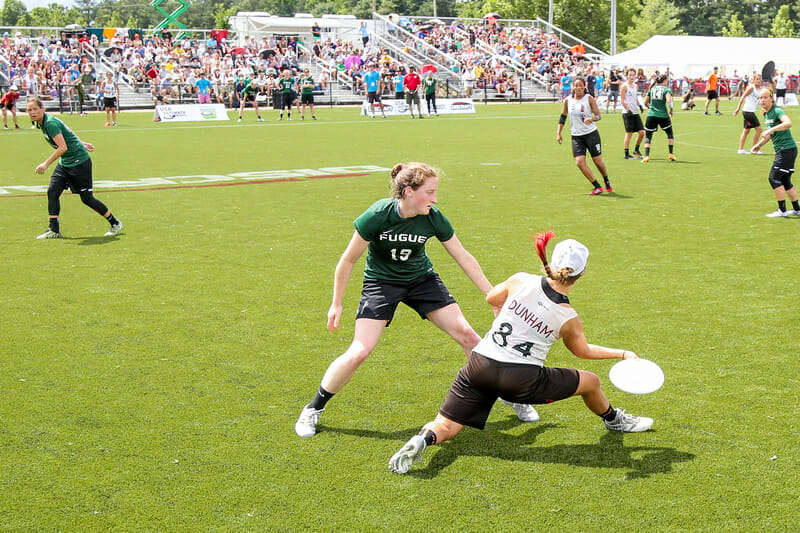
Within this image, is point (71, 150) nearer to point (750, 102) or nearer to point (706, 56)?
point (750, 102)

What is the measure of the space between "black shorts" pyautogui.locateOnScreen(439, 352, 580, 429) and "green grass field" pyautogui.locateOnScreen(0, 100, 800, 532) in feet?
1.09

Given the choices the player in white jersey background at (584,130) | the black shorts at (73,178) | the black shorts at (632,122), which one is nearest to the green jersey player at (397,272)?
the black shorts at (73,178)

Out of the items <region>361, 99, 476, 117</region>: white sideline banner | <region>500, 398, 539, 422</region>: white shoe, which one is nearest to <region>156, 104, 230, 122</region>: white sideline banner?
<region>361, 99, 476, 117</region>: white sideline banner

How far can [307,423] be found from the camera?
5113mm

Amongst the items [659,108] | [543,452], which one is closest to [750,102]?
[659,108]

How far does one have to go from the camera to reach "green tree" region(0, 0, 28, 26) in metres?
143

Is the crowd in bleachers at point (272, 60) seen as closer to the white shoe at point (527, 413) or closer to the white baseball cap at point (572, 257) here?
the white shoe at point (527, 413)

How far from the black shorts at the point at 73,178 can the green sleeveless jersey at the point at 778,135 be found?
9.69 meters

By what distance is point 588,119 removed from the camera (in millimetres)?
14359

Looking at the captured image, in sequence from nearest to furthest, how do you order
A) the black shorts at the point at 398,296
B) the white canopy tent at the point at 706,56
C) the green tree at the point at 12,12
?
the black shorts at the point at 398,296, the white canopy tent at the point at 706,56, the green tree at the point at 12,12

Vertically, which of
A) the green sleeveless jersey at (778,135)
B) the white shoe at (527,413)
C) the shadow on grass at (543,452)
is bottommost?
the shadow on grass at (543,452)

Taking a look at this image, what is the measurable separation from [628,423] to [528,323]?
1148 mm

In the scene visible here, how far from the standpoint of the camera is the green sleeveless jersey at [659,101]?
18812mm

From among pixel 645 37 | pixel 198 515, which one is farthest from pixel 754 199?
pixel 645 37
